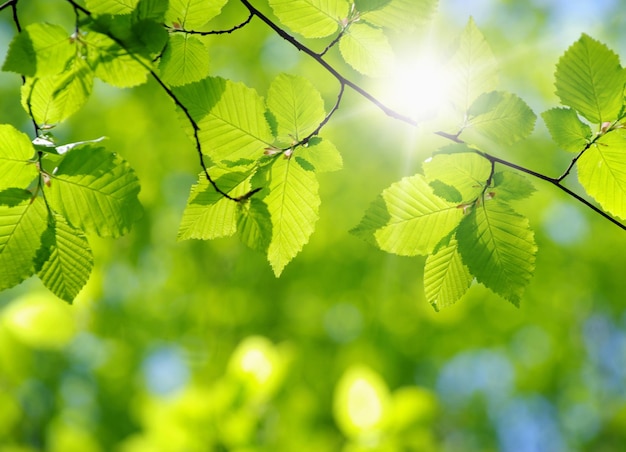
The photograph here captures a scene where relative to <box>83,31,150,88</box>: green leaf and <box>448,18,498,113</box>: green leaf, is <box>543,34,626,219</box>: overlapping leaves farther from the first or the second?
<box>83,31,150,88</box>: green leaf

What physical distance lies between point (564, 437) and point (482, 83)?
7.10 m

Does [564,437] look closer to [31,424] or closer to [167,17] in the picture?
[31,424]

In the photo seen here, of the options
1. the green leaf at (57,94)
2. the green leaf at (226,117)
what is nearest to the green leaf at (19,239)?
the green leaf at (57,94)

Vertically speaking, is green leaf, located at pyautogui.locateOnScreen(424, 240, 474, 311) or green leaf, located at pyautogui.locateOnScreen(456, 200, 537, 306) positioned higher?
green leaf, located at pyautogui.locateOnScreen(456, 200, 537, 306)

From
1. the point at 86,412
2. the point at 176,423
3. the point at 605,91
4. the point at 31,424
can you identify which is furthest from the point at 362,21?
the point at 86,412

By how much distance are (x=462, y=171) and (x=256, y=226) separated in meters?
0.29

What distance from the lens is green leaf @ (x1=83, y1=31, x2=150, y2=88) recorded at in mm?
586

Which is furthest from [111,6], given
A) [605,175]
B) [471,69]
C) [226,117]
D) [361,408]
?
[361,408]

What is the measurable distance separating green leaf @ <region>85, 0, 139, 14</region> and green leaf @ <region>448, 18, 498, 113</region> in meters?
0.41

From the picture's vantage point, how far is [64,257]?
2.19 ft

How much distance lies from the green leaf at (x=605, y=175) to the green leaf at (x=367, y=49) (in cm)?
30

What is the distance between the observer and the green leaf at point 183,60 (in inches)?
26.6

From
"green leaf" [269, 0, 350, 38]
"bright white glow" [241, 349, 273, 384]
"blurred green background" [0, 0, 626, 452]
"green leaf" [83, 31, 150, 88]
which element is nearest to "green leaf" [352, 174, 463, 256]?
"green leaf" [269, 0, 350, 38]

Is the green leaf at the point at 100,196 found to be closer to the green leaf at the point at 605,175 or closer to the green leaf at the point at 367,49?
the green leaf at the point at 367,49
